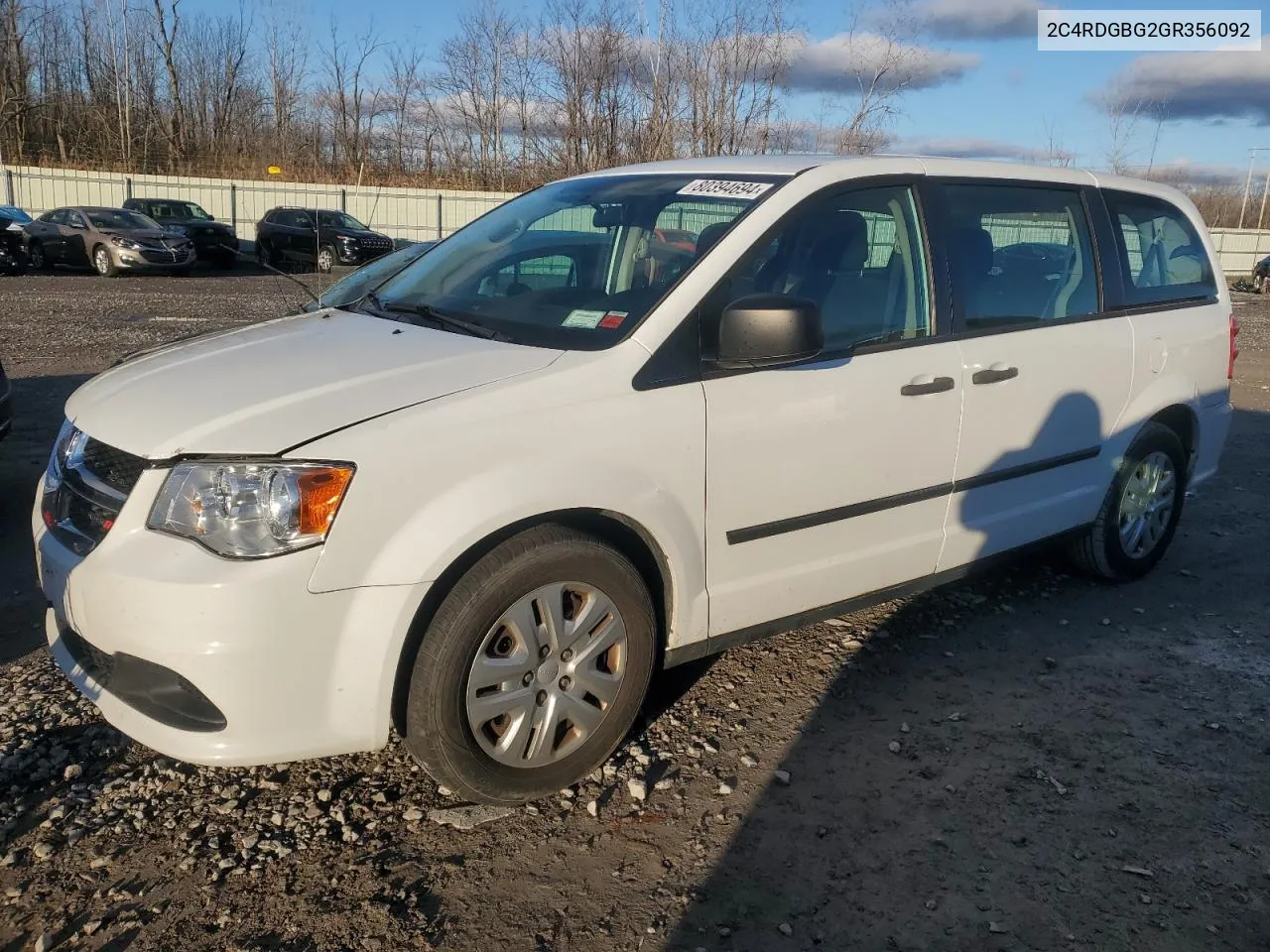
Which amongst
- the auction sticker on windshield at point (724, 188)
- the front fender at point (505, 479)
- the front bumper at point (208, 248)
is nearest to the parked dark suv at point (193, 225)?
the front bumper at point (208, 248)

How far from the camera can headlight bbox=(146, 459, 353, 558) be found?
2512mm

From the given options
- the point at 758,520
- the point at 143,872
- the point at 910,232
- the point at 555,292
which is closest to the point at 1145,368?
the point at 910,232

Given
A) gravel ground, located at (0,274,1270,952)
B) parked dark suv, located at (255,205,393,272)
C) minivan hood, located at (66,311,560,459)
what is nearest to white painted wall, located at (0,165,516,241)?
parked dark suv, located at (255,205,393,272)

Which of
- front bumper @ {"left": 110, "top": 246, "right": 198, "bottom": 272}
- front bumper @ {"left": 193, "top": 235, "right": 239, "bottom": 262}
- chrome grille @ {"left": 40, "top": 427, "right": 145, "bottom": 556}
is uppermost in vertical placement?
front bumper @ {"left": 193, "top": 235, "right": 239, "bottom": 262}

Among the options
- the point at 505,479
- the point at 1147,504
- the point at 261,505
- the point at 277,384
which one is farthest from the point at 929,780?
the point at 1147,504

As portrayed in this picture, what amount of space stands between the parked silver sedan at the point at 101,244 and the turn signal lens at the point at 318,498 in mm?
21887

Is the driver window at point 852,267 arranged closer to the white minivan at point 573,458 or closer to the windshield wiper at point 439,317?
the white minivan at point 573,458

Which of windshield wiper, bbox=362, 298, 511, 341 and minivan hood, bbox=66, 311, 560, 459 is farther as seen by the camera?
windshield wiper, bbox=362, 298, 511, 341

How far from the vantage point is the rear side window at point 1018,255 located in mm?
3902

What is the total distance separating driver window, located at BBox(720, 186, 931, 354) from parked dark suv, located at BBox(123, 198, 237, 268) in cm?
2386

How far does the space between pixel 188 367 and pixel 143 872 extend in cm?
142

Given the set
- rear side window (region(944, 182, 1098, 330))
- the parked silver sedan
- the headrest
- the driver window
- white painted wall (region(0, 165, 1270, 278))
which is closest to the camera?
the headrest

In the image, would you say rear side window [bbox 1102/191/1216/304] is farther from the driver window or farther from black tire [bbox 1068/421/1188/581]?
the driver window

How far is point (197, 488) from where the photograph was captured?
8.40ft
